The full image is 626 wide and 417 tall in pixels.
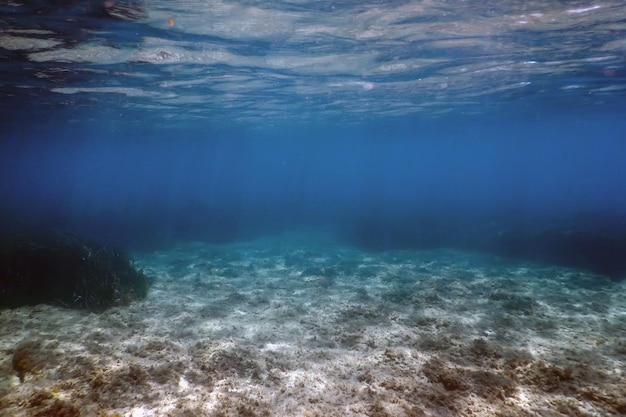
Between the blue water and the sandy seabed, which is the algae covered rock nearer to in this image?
the sandy seabed

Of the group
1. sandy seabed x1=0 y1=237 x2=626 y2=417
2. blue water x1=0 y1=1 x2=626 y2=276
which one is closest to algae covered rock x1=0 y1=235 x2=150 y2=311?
sandy seabed x1=0 y1=237 x2=626 y2=417

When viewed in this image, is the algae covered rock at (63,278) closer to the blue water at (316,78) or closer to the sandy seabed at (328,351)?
the sandy seabed at (328,351)

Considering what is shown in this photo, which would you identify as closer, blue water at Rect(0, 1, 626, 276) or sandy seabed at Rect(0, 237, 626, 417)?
sandy seabed at Rect(0, 237, 626, 417)

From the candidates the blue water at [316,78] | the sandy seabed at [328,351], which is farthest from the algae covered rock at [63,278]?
the blue water at [316,78]

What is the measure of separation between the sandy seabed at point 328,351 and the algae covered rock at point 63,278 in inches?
25.7

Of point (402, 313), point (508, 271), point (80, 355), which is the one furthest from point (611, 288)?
point (80, 355)

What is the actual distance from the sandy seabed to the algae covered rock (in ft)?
2.14

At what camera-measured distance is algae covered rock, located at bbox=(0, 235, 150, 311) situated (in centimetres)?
1078

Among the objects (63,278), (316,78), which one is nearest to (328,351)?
(63,278)

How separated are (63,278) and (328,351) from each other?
392 inches

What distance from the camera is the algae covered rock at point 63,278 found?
1078cm

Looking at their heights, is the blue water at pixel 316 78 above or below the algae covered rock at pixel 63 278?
above

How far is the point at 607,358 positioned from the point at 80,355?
449 inches

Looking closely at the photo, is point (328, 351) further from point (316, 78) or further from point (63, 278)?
point (316, 78)
